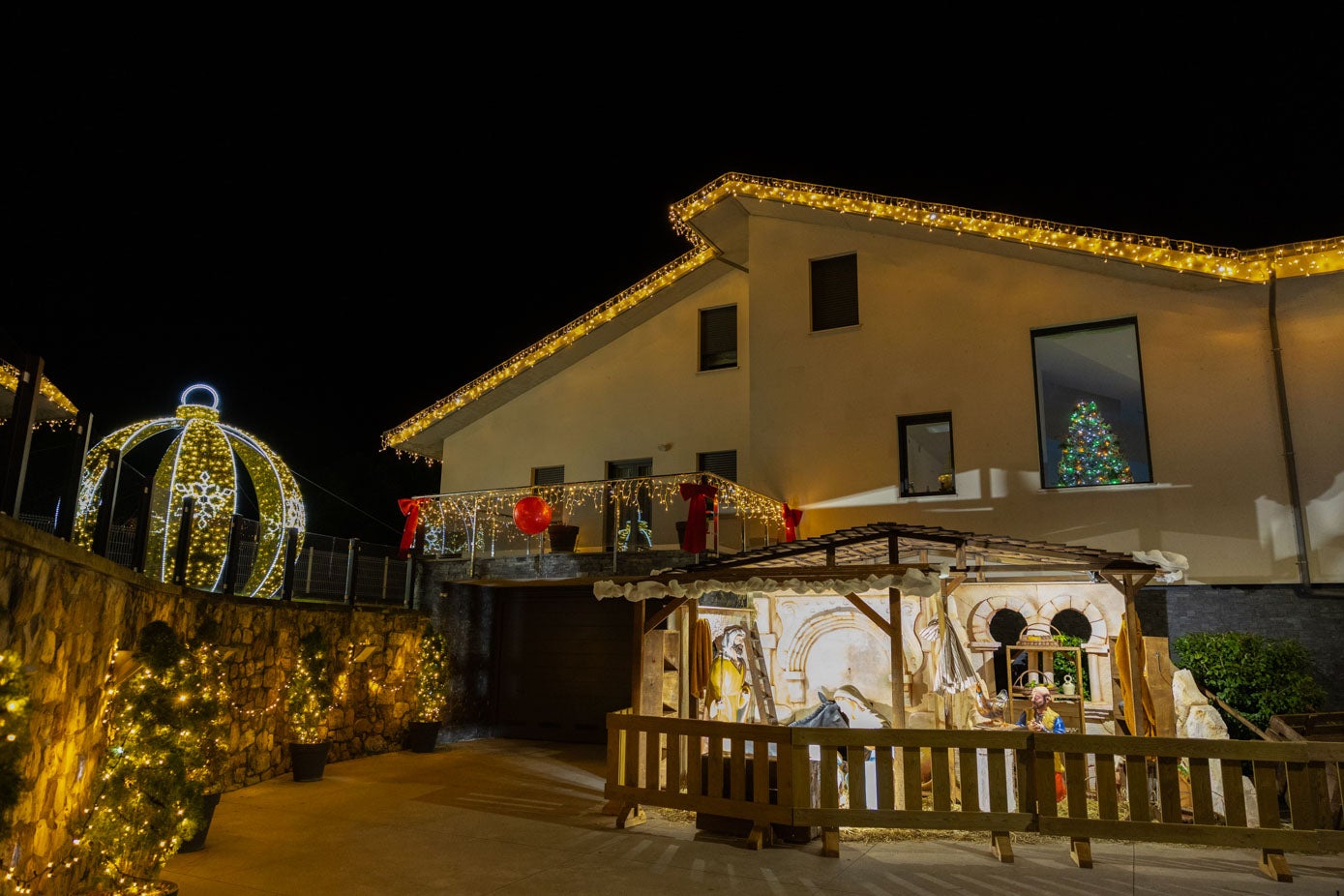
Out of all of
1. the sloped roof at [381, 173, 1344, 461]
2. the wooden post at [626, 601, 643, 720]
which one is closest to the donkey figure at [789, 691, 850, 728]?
the wooden post at [626, 601, 643, 720]

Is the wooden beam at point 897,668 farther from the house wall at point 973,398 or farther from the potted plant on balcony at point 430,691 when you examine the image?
the potted plant on balcony at point 430,691

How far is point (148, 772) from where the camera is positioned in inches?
242

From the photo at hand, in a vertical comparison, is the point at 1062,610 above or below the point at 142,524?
below

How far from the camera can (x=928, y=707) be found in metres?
11.9

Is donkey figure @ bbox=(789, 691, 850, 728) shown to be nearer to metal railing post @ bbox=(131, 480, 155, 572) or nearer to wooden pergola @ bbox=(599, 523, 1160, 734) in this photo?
wooden pergola @ bbox=(599, 523, 1160, 734)

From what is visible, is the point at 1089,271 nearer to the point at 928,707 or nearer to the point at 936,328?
the point at 936,328

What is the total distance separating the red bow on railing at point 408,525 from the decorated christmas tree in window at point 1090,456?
1085 cm

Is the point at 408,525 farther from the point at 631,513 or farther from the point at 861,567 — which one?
the point at 861,567

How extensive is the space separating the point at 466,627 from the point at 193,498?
6895 mm

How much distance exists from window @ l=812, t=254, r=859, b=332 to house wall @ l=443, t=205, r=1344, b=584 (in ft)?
0.64

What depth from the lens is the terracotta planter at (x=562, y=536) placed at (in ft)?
48.1

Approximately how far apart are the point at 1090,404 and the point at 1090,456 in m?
1.13

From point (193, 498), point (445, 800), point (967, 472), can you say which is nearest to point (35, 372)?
point (193, 498)

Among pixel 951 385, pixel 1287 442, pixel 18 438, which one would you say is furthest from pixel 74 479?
pixel 1287 442
